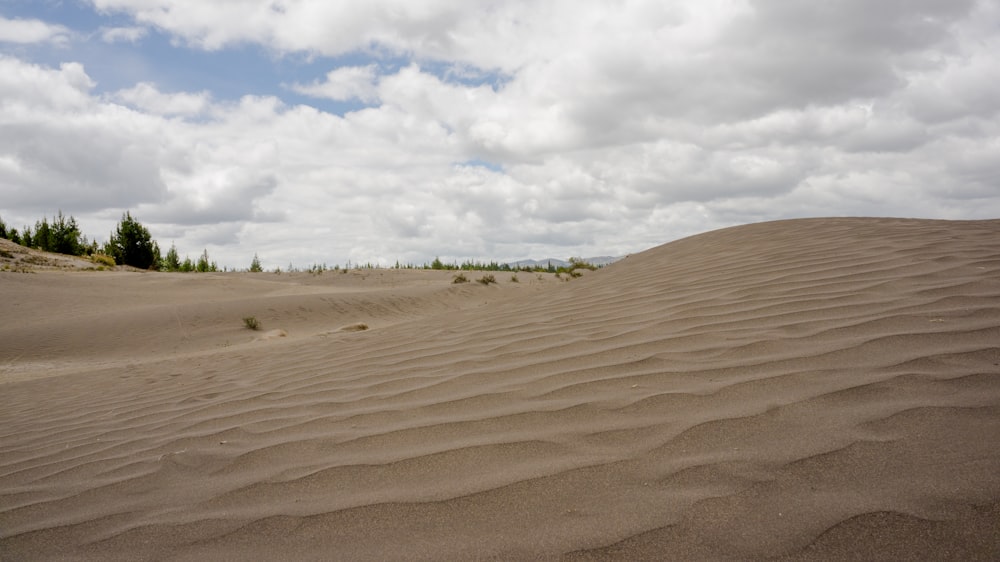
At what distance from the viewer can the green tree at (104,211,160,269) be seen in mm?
21022

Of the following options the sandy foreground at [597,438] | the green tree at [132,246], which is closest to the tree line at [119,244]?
the green tree at [132,246]

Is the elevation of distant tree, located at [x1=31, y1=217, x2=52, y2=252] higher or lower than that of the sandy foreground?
higher

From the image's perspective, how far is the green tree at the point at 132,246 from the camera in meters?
21.0

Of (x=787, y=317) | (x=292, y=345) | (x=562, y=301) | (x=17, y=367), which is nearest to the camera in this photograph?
(x=787, y=317)

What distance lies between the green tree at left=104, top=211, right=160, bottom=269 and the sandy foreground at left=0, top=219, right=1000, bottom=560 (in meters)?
18.2

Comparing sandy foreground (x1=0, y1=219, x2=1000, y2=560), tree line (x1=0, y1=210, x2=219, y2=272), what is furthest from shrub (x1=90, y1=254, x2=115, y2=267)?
sandy foreground (x1=0, y1=219, x2=1000, y2=560)

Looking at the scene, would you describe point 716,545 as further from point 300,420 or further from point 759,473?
point 300,420

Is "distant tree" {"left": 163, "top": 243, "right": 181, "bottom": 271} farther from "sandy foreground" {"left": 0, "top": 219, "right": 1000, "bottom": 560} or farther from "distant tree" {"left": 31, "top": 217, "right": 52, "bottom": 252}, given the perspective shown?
"sandy foreground" {"left": 0, "top": 219, "right": 1000, "bottom": 560}

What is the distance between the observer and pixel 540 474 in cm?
206

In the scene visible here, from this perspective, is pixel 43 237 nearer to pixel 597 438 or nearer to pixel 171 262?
pixel 171 262

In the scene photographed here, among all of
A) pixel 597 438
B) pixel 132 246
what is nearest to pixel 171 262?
pixel 132 246

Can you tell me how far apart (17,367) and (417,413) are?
27.5ft

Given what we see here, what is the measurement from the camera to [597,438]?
2.28m

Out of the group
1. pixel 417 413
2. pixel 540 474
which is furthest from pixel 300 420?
pixel 540 474
